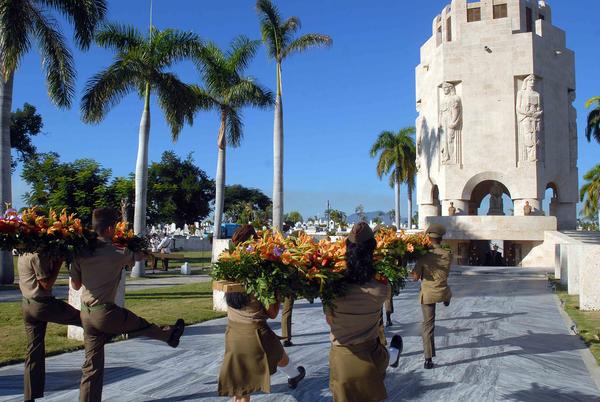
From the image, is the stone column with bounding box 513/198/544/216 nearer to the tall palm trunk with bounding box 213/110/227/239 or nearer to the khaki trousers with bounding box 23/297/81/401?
the tall palm trunk with bounding box 213/110/227/239

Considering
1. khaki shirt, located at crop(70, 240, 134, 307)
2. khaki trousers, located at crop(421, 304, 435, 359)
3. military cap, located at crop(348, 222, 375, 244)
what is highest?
military cap, located at crop(348, 222, 375, 244)

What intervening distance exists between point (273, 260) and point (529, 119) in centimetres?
2852

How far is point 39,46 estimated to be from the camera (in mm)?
16125

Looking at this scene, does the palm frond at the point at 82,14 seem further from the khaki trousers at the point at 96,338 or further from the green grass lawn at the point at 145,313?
the khaki trousers at the point at 96,338

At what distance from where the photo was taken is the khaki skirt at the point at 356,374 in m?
3.57

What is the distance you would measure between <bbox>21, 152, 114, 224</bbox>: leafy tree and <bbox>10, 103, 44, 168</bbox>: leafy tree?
43.7ft

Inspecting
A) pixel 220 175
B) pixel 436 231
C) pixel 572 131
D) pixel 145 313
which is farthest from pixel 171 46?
pixel 572 131

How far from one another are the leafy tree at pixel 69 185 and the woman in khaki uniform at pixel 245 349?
27.9 metres

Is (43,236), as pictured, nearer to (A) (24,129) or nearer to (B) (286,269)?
(B) (286,269)

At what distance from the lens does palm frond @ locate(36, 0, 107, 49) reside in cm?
1603

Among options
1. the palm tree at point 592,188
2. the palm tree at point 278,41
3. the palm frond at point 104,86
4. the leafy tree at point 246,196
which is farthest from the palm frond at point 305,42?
the leafy tree at point 246,196

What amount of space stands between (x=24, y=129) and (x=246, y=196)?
1693 inches

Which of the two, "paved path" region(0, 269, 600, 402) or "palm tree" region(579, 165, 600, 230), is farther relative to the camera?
"palm tree" region(579, 165, 600, 230)

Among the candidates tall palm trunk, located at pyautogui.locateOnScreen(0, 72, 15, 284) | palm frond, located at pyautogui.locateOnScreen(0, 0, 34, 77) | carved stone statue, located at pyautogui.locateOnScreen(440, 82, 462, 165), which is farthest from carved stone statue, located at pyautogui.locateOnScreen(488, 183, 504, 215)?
palm frond, located at pyautogui.locateOnScreen(0, 0, 34, 77)
